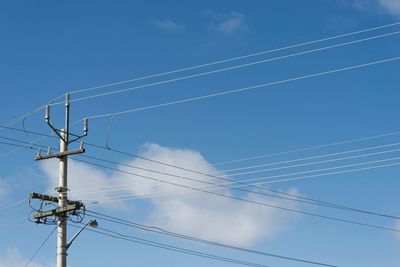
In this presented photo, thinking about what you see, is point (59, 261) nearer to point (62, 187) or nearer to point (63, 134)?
point (62, 187)

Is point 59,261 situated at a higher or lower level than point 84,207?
lower

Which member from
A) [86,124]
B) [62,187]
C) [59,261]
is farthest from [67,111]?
[59,261]

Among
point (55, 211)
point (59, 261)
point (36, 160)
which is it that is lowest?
point (59, 261)

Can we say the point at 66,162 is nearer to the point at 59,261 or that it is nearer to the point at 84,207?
the point at 84,207

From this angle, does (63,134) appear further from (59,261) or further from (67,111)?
(59,261)

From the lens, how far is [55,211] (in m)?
34.6

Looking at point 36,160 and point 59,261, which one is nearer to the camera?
point 59,261

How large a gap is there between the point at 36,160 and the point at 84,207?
3.43 meters

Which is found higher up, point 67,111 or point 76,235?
point 67,111

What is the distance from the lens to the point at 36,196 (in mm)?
35312

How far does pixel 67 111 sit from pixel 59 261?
694 centimetres

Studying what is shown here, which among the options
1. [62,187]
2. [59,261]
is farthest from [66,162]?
[59,261]

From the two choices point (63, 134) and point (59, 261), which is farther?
point (63, 134)

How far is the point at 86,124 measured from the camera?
36.0 meters
